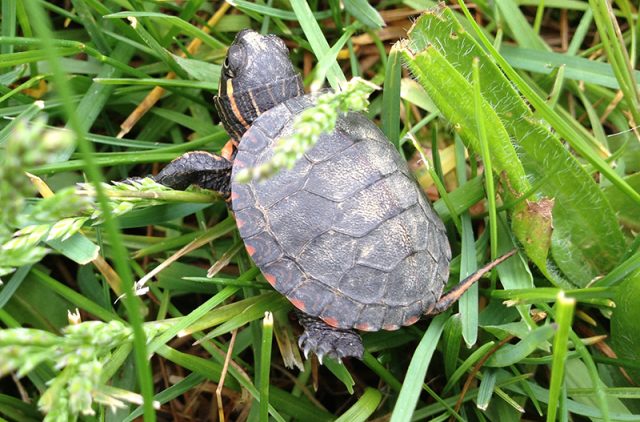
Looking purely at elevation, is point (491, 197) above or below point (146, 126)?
below

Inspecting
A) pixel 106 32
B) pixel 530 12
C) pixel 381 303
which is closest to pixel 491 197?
pixel 381 303

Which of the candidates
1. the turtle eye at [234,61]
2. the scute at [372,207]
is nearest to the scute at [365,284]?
the scute at [372,207]

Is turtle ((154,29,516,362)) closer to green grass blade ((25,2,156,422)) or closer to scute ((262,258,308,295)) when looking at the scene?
scute ((262,258,308,295))

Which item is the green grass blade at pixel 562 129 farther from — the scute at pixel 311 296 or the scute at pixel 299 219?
the scute at pixel 311 296

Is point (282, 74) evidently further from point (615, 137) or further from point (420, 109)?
point (615, 137)

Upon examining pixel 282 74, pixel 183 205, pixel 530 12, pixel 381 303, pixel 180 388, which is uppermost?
pixel 530 12

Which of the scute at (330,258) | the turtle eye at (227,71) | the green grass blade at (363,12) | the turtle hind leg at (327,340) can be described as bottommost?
the turtle hind leg at (327,340)
